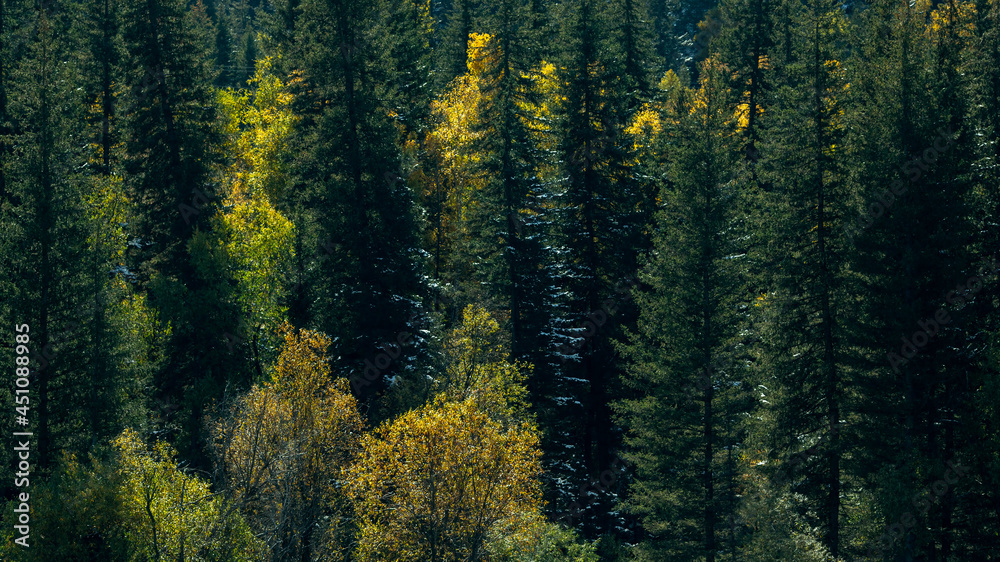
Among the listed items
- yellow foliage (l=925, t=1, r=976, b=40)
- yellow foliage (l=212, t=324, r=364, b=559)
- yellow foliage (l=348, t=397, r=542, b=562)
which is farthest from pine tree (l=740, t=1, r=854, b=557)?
yellow foliage (l=212, t=324, r=364, b=559)

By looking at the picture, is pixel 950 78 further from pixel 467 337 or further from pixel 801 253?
pixel 467 337

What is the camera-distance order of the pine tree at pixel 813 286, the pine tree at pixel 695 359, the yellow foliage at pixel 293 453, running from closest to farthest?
1. the yellow foliage at pixel 293 453
2. the pine tree at pixel 813 286
3. the pine tree at pixel 695 359

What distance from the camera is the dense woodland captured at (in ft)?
86.6

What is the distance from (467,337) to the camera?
1342 inches

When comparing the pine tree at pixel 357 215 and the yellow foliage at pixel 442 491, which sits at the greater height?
the pine tree at pixel 357 215

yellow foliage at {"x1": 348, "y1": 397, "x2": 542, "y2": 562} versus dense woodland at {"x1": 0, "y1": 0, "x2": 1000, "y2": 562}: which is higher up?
dense woodland at {"x1": 0, "y1": 0, "x2": 1000, "y2": 562}

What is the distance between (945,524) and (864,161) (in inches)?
463

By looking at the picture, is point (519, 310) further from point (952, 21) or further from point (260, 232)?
point (952, 21)

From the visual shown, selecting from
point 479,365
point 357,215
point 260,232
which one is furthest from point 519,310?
point 260,232

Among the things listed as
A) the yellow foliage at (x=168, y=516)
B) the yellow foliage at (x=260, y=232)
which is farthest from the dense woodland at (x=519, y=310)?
the yellow foliage at (x=260, y=232)

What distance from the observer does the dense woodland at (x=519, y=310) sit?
26.4m

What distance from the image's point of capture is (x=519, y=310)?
3853cm

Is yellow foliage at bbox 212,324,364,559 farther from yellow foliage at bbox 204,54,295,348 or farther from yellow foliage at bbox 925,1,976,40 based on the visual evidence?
yellow foliage at bbox 925,1,976,40

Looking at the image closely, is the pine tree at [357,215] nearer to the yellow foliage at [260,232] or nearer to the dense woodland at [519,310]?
the dense woodland at [519,310]
